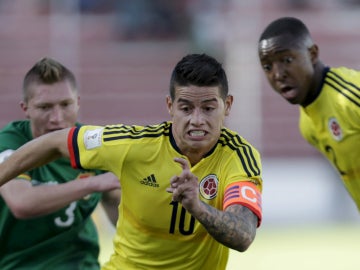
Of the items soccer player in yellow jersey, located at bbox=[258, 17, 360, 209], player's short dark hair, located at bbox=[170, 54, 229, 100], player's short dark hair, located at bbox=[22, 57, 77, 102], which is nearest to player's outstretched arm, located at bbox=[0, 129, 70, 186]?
player's short dark hair, located at bbox=[170, 54, 229, 100]

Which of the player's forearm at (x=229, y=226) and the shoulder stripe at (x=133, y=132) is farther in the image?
the shoulder stripe at (x=133, y=132)

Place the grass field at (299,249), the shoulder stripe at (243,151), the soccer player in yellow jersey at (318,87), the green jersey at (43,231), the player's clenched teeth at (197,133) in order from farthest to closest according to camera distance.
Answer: the grass field at (299,249)
the soccer player in yellow jersey at (318,87)
the green jersey at (43,231)
the shoulder stripe at (243,151)
the player's clenched teeth at (197,133)

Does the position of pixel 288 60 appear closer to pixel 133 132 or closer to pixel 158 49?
pixel 133 132

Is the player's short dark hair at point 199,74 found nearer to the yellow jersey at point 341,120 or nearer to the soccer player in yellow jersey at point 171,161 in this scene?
the soccer player in yellow jersey at point 171,161

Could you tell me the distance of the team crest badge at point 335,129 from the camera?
697cm

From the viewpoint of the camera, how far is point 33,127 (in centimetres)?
676

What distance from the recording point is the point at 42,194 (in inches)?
251

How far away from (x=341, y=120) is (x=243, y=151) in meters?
1.63

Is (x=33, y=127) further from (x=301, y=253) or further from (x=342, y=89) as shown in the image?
(x=301, y=253)

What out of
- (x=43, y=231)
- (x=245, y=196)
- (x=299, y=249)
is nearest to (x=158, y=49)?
(x=299, y=249)

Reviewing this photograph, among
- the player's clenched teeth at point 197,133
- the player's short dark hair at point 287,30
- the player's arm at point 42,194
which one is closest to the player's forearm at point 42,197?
the player's arm at point 42,194

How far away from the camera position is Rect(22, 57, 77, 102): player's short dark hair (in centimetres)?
682

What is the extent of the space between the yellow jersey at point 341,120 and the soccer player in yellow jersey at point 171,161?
1.51 m

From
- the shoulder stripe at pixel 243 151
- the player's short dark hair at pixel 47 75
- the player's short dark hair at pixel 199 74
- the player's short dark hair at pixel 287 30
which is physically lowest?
the shoulder stripe at pixel 243 151
